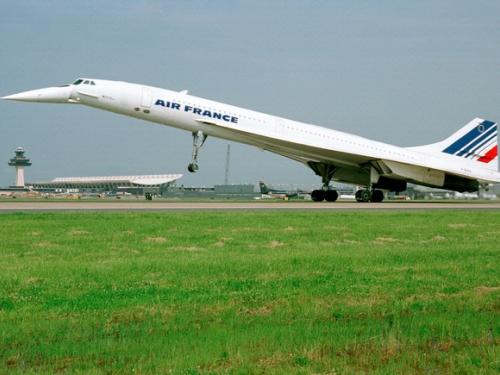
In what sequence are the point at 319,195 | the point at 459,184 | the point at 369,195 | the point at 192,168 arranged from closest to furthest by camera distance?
the point at 192,168
the point at 369,195
the point at 459,184
the point at 319,195

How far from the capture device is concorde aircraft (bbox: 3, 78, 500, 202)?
28281mm

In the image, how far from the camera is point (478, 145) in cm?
3450

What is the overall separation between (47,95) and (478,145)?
22368 mm

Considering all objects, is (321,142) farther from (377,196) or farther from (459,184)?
(459,184)

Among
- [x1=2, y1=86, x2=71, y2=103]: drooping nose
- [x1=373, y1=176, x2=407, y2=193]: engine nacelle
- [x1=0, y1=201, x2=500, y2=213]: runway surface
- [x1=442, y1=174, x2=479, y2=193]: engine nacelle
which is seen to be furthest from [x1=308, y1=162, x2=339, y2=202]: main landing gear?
[x1=2, y1=86, x2=71, y2=103]: drooping nose

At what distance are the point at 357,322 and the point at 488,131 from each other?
31.5 m

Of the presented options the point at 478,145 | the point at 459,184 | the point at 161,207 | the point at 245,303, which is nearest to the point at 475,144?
the point at 478,145

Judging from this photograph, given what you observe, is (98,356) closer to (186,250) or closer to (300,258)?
(300,258)

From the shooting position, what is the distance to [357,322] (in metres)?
5.98

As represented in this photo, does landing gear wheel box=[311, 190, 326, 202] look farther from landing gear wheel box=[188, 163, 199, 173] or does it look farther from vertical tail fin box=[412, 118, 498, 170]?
landing gear wheel box=[188, 163, 199, 173]

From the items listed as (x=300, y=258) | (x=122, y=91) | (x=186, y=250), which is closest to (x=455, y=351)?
(x=300, y=258)

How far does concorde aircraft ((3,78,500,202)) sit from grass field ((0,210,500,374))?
15956 mm

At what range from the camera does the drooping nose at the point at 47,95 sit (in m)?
28.6

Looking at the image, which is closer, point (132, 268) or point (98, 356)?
point (98, 356)
